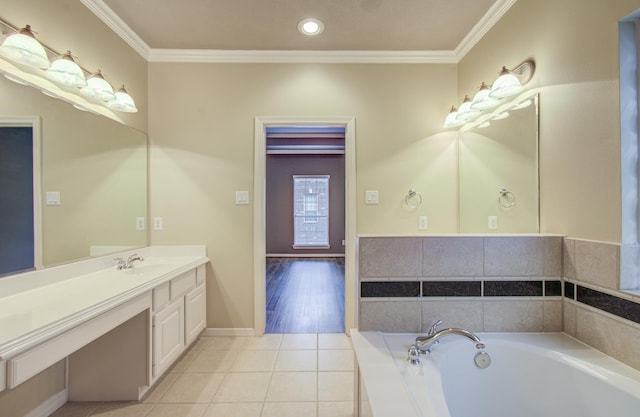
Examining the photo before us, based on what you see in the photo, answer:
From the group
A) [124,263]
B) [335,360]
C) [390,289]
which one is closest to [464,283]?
[390,289]

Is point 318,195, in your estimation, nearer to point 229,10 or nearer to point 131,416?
point 229,10

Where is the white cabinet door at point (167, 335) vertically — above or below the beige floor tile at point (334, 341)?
above

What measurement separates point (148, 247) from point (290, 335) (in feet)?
4.97

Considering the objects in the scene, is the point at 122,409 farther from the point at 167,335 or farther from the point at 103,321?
the point at 103,321

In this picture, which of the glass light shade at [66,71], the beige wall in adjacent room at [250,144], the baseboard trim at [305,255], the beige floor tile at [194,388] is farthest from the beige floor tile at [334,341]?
the baseboard trim at [305,255]

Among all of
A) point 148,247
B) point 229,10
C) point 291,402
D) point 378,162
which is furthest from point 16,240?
point 378,162

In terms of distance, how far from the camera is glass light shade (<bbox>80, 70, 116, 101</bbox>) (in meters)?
1.76

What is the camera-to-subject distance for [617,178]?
1159 mm

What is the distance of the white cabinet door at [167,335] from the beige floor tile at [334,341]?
3.63ft

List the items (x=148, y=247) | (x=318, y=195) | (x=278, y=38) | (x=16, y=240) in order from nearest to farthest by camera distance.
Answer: (x=16, y=240), (x=278, y=38), (x=148, y=247), (x=318, y=195)

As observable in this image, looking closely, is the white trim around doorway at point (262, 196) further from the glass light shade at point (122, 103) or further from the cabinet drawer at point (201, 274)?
the glass light shade at point (122, 103)

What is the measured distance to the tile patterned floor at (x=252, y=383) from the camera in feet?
5.16

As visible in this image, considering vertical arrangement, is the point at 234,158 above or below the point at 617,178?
above

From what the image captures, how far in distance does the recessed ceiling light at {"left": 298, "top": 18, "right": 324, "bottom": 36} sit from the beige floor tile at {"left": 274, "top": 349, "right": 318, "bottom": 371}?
2.58 m
